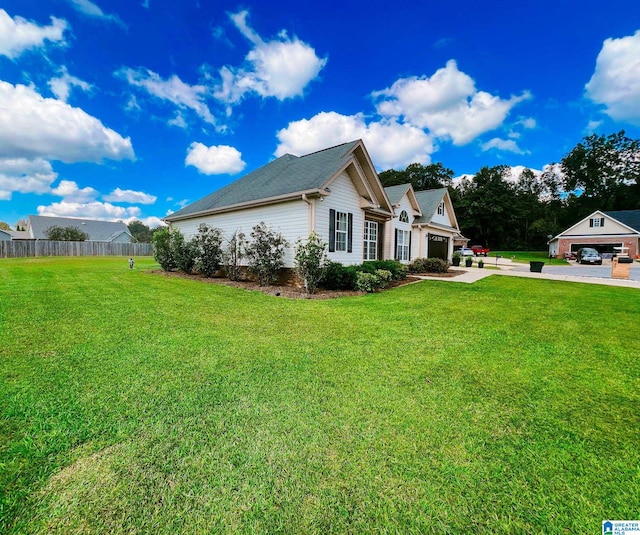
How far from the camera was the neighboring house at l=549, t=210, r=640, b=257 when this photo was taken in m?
33.7

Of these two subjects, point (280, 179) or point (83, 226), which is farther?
point (83, 226)

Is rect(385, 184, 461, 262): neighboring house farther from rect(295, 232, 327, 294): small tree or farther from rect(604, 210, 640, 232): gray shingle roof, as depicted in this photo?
rect(604, 210, 640, 232): gray shingle roof

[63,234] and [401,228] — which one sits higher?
[63,234]

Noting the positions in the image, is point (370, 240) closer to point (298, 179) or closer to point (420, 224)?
point (298, 179)

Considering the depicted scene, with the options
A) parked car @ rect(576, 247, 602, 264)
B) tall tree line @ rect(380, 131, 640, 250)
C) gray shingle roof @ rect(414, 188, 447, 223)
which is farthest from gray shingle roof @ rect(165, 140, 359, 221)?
tall tree line @ rect(380, 131, 640, 250)

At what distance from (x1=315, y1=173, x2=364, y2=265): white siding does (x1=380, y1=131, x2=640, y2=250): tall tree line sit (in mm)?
46631

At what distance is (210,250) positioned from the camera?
13.3 m

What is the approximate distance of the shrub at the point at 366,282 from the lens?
33.3 ft

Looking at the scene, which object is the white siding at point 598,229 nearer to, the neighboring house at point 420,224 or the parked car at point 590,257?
the parked car at point 590,257

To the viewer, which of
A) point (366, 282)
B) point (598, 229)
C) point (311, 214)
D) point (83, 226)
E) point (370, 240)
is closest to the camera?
point (366, 282)

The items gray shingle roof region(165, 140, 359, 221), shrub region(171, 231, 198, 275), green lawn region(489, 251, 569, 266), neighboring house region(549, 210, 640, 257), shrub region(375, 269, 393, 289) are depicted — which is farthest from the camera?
green lawn region(489, 251, 569, 266)

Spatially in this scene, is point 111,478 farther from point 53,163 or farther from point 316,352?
point 53,163

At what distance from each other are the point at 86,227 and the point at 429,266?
176ft

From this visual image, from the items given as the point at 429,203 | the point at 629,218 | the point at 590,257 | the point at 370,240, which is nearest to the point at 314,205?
the point at 370,240
